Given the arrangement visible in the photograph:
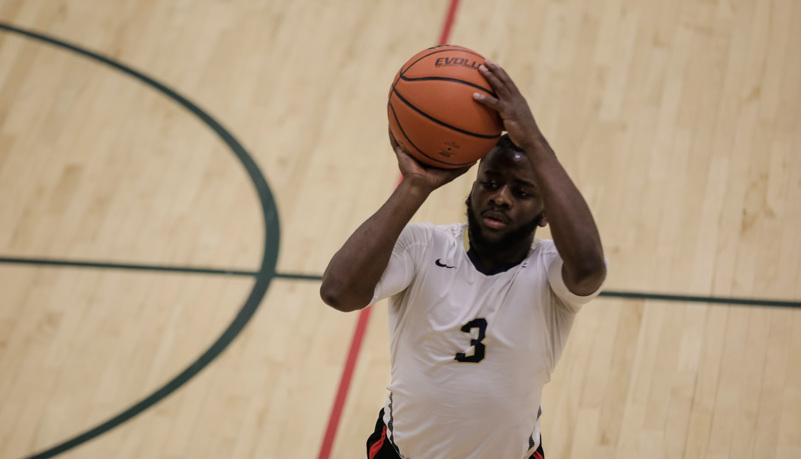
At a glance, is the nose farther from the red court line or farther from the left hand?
the red court line

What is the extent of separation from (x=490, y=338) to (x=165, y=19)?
4502 mm

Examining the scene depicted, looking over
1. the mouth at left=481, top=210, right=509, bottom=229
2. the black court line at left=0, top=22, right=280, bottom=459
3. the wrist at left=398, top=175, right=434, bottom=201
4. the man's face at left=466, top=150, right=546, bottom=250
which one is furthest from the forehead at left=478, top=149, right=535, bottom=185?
the black court line at left=0, top=22, right=280, bottom=459

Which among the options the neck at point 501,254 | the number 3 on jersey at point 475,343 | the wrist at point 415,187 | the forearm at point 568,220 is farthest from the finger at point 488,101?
the number 3 on jersey at point 475,343

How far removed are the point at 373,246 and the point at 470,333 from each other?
16.7 inches

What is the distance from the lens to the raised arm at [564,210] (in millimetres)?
2223

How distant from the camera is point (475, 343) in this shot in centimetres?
249

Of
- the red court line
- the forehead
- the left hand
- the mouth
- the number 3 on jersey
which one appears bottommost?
the red court line

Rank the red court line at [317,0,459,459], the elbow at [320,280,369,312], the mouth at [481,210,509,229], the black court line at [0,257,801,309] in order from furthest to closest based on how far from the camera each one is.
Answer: the black court line at [0,257,801,309], the red court line at [317,0,459,459], the mouth at [481,210,509,229], the elbow at [320,280,369,312]

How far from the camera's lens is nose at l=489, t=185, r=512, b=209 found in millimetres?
2418

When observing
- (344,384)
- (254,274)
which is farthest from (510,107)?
(254,274)

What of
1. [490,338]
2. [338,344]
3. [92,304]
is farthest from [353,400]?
[490,338]

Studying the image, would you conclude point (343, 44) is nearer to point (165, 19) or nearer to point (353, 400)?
point (165, 19)

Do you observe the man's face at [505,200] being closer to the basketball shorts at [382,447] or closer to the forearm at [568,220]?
the forearm at [568,220]

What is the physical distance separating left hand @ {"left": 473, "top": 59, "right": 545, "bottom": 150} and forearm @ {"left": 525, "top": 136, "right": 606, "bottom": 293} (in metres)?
0.02
